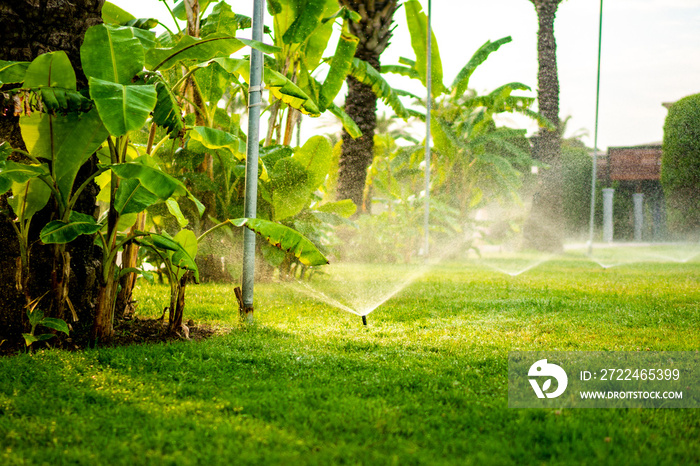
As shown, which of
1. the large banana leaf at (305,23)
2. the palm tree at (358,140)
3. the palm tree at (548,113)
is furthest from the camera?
the palm tree at (548,113)

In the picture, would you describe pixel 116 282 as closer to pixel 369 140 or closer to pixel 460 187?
pixel 369 140

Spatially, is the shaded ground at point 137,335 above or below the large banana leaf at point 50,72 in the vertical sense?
below

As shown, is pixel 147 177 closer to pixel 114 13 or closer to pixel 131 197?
pixel 131 197

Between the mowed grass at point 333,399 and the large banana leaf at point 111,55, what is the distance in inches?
69.8

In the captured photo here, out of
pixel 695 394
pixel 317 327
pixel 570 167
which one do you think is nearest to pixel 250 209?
pixel 317 327

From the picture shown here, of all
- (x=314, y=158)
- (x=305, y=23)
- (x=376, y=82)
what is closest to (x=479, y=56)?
(x=376, y=82)

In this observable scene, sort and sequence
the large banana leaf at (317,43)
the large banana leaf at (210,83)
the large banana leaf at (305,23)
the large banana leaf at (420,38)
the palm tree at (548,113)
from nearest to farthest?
the large banana leaf at (210,83) → the large banana leaf at (305,23) → the large banana leaf at (317,43) → the large banana leaf at (420,38) → the palm tree at (548,113)

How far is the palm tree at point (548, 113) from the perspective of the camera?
Result: 57.0 feet

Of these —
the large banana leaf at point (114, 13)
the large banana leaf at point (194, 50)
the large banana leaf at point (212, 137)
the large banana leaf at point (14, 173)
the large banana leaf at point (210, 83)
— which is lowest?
the large banana leaf at point (14, 173)

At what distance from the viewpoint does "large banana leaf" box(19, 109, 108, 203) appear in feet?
11.9

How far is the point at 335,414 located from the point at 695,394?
196 cm

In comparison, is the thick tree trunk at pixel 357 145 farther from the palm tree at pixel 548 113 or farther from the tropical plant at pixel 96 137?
the palm tree at pixel 548 113

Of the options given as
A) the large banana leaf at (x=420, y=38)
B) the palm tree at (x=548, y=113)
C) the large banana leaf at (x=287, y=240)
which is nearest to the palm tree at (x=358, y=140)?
the large banana leaf at (x=420, y=38)

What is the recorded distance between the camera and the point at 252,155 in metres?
4.88
